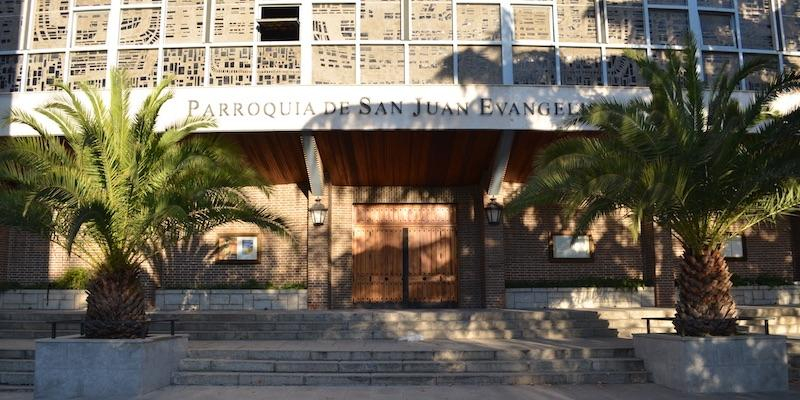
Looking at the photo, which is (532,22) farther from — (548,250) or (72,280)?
(72,280)

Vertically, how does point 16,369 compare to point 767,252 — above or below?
below

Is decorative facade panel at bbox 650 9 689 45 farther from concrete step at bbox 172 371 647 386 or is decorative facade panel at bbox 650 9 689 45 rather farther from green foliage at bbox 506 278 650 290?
concrete step at bbox 172 371 647 386

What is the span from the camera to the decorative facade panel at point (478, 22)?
524 inches

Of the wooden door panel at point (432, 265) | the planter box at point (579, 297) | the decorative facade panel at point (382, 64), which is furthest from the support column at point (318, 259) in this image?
the planter box at point (579, 297)

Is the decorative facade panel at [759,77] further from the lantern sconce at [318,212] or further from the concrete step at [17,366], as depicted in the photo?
the concrete step at [17,366]

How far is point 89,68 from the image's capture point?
13.3m

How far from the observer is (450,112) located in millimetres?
12812

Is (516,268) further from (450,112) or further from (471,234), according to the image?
(450,112)

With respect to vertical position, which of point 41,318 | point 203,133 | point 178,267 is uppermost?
point 203,133

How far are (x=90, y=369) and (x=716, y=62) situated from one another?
45.1ft

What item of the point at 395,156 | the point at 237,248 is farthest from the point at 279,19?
the point at 237,248

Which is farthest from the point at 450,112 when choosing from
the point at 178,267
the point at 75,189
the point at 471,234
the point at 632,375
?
the point at 178,267

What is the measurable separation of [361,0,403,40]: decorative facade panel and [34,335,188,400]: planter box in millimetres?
7808

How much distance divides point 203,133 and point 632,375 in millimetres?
9568
